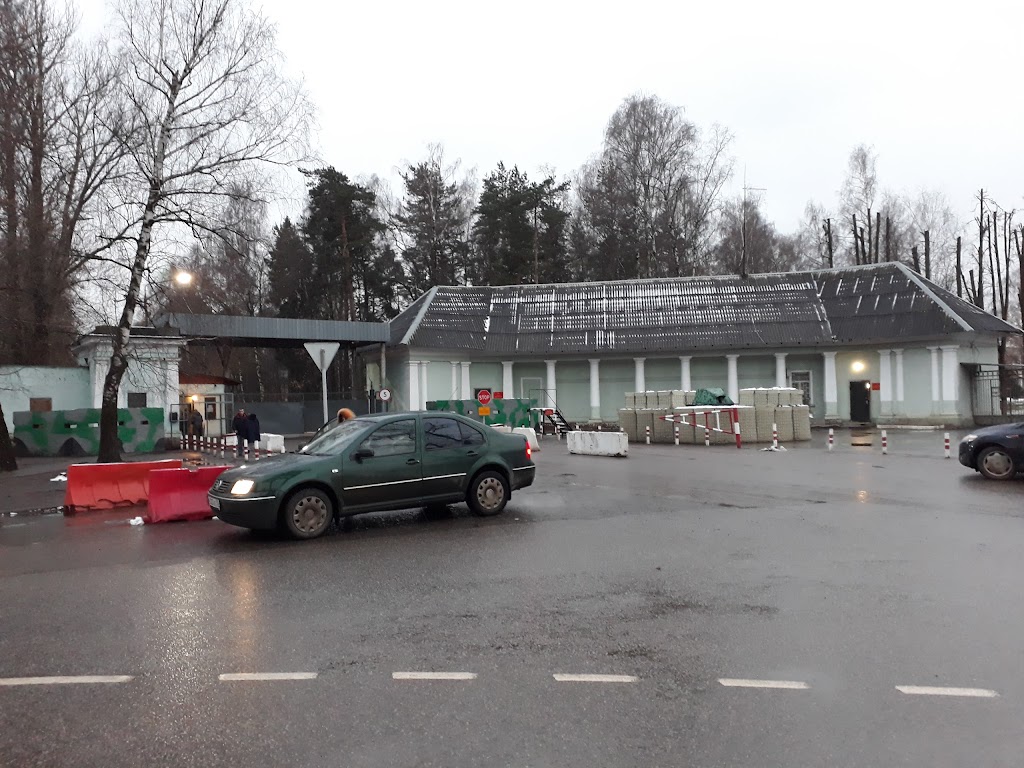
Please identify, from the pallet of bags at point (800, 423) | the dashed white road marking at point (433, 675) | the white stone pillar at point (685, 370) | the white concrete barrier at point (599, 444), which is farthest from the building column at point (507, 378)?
the dashed white road marking at point (433, 675)

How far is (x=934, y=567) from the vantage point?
827cm

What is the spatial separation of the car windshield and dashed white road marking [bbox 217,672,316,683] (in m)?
5.52

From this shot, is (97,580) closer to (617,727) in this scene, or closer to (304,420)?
(617,727)

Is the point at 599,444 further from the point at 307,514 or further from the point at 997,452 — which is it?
the point at 307,514

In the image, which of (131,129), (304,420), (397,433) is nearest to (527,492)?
(397,433)

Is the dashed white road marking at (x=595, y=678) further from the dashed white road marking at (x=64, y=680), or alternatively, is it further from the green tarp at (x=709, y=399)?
the green tarp at (x=709, y=399)

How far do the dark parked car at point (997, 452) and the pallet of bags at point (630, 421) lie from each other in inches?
625

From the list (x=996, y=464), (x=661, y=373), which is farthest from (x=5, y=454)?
(x=661, y=373)

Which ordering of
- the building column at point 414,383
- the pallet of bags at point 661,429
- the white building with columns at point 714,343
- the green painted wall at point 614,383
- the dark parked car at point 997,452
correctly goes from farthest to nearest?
the green painted wall at point 614,383 → the building column at point 414,383 → the white building with columns at point 714,343 → the pallet of bags at point 661,429 → the dark parked car at point 997,452

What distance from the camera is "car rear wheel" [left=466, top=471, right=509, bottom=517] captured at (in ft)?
38.7

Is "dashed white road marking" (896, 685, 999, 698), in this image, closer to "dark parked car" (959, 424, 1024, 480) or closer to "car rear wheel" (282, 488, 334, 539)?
"car rear wheel" (282, 488, 334, 539)

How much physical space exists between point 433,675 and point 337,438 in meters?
6.36

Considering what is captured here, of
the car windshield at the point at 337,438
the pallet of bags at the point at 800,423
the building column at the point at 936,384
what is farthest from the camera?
the building column at the point at 936,384

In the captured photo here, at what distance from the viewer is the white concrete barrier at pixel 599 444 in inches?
909
